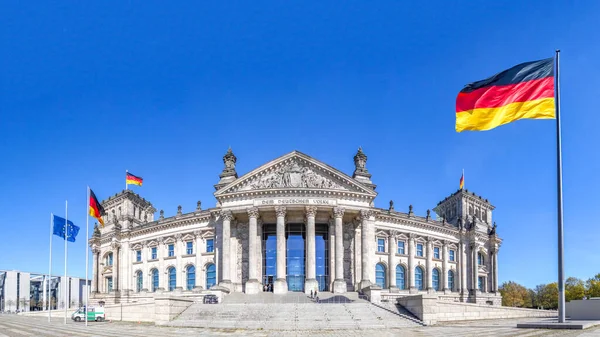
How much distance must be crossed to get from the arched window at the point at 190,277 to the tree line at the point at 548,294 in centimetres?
7836

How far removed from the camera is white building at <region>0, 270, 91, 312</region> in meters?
162

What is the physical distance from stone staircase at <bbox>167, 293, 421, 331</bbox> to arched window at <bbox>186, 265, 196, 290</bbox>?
2704 centimetres

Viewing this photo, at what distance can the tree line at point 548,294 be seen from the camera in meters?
101

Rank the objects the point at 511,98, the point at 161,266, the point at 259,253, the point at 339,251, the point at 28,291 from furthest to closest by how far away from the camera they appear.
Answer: the point at 28,291 → the point at 161,266 → the point at 259,253 → the point at 339,251 → the point at 511,98

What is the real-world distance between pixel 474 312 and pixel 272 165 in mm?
31509

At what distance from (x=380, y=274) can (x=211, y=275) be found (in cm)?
2633

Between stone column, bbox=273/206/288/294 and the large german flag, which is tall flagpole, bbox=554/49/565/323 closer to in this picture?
the large german flag

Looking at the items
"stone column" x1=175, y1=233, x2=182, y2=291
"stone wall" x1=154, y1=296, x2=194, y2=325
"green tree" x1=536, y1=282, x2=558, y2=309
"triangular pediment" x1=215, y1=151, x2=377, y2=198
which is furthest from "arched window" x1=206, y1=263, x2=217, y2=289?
"green tree" x1=536, y1=282, x2=558, y2=309

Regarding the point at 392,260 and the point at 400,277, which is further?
the point at 400,277

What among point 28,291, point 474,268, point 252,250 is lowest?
point 28,291

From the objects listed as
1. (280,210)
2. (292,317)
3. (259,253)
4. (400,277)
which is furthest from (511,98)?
(400,277)

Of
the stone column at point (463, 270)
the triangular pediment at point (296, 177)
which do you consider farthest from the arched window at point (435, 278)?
the triangular pediment at point (296, 177)

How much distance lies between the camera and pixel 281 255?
2415 inches

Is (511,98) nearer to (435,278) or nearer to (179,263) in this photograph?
(435,278)
